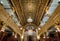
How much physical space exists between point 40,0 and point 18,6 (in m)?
0.50

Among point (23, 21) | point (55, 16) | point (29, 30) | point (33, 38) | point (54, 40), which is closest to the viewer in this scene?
point (55, 16)

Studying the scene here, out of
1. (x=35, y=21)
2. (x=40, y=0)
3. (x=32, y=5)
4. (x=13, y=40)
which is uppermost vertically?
(x=40, y=0)

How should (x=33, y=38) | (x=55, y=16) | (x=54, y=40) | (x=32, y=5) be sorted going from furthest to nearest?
(x=54, y=40), (x=33, y=38), (x=32, y=5), (x=55, y=16)

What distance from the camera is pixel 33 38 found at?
3.30m

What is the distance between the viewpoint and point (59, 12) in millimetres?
2199

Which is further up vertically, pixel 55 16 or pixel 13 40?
pixel 55 16

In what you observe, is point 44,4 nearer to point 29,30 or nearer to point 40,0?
point 40,0

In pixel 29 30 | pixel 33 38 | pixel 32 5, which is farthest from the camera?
pixel 29 30

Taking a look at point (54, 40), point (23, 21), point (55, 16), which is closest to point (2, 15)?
point (55, 16)

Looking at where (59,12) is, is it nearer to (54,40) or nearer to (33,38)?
(33,38)

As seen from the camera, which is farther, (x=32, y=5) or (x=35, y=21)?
(x=35, y=21)

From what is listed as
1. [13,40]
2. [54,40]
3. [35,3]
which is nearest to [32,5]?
[35,3]

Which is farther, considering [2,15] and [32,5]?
[32,5]

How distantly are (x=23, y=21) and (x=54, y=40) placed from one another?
132 cm
